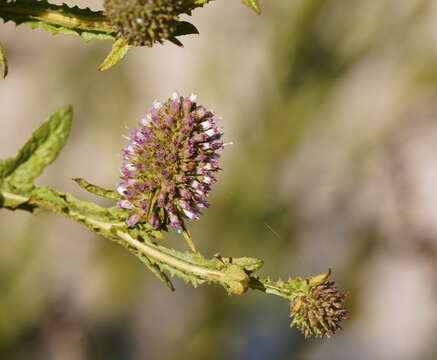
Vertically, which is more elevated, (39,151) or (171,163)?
(171,163)

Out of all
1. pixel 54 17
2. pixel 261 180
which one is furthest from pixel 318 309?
pixel 261 180

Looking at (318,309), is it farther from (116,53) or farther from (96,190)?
(116,53)

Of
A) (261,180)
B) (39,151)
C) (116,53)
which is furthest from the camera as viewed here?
(261,180)

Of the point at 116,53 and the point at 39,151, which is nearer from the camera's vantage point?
the point at 39,151

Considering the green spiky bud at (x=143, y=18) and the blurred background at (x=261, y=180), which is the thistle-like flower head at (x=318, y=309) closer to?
the green spiky bud at (x=143, y=18)

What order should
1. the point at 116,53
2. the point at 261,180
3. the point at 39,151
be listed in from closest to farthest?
1. the point at 39,151
2. the point at 116,53
3. the point at 261,180

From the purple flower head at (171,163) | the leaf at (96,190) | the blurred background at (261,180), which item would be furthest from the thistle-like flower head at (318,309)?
the blurred background at (261,180)

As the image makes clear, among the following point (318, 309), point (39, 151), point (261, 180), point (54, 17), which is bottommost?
point (39, 151)

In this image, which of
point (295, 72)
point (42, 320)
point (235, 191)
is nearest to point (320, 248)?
point (235, 191)
